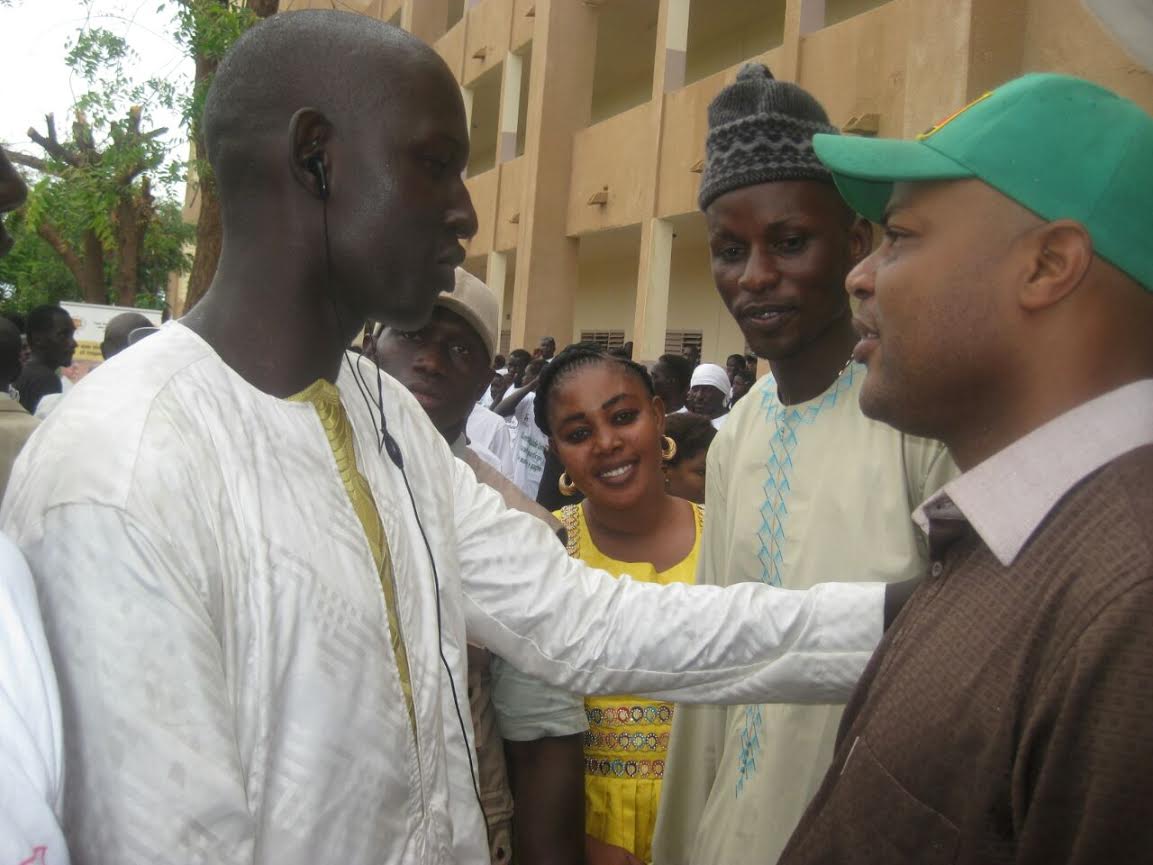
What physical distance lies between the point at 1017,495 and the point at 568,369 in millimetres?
2003

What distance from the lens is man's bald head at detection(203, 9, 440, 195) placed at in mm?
1569

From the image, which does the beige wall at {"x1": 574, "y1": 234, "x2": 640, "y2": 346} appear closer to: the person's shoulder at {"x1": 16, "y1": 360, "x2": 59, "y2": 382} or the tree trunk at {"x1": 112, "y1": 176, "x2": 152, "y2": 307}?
the tree trunk at {"x1": 112, "y1": 176, "x2": 152, "y2": 307}

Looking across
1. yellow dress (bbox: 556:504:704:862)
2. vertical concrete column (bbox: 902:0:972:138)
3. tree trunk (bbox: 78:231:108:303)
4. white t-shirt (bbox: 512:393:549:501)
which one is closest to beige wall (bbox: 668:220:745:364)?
vertical concrete column (bbox: 902:0:972:138)

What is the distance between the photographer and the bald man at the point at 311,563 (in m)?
1.20

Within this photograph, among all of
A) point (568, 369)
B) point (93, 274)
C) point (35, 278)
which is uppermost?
point (35, 278)

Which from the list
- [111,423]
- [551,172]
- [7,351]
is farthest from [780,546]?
[551,172]

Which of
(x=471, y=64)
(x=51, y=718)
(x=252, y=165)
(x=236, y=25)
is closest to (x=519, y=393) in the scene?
(x=236, y=25)

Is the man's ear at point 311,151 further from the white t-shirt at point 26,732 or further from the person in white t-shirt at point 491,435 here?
the person in white t-shirt at point 491,435

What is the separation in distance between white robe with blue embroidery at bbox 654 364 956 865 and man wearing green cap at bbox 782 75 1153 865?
48cm

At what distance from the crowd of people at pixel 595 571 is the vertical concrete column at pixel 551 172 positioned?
40.5ft

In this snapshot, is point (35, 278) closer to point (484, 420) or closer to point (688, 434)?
point (484, 420)

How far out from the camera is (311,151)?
157 centimetres

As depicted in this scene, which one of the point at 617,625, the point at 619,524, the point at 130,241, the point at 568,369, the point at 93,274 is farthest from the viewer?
the point at 93,274

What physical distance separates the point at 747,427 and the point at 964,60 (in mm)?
6468
